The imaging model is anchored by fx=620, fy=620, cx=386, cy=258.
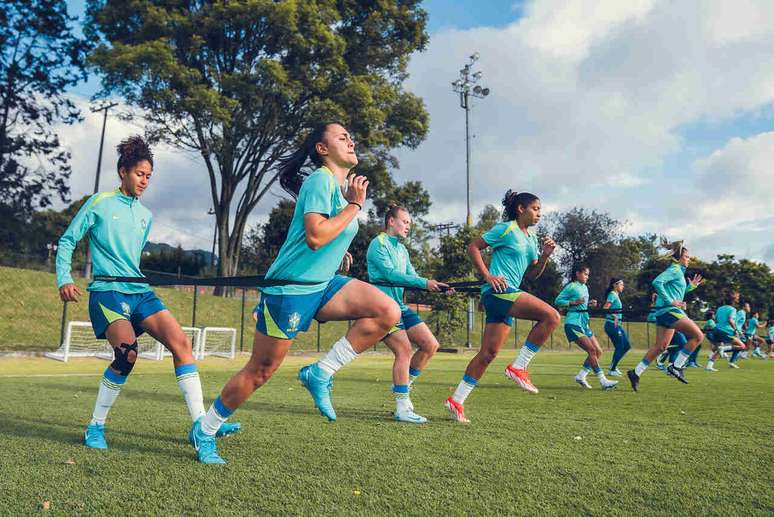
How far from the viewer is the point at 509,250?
5.95 m

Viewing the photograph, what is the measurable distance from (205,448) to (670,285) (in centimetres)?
782

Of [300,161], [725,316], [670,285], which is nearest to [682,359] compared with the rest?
[670,285]

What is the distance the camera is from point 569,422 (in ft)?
17.3

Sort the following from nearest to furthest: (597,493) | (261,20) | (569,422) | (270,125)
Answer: (597,493)
(569,422)
(261,20)
(270,125)

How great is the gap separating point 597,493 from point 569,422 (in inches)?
95.4

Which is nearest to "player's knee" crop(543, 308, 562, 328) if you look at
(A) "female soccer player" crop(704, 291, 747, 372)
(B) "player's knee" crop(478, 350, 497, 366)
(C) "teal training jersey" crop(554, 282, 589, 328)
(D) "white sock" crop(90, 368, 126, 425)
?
(B) "player's knee" crop(478, 350, 497, 366)

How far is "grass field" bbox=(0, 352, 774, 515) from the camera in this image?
275 cm

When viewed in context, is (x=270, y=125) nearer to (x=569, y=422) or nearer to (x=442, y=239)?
(x=442, y=239)

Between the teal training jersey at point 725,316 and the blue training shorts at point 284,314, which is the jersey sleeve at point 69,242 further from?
the teal training jersey at point 725,316

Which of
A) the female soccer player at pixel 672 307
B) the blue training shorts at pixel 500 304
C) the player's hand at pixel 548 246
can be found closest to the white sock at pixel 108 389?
the blue training shorts at pixel 500 304

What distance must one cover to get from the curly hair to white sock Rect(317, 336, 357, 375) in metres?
1.90

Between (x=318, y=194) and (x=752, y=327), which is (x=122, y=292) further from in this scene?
(x=752, y=327)

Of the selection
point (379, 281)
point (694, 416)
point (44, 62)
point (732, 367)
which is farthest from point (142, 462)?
point (44, 62)

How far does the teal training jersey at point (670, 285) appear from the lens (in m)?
9.19
